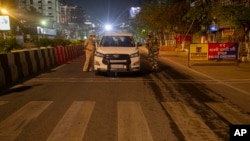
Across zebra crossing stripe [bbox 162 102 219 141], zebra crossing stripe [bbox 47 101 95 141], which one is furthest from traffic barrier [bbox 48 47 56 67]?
zebra crossing stripe [bbox 162 102 219 141]

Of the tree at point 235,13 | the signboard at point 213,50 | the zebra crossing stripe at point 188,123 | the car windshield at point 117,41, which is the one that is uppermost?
the tree at point 235,13

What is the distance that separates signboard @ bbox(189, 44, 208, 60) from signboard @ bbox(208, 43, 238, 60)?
0.23 meters

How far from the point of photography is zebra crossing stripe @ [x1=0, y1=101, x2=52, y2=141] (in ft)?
20.6

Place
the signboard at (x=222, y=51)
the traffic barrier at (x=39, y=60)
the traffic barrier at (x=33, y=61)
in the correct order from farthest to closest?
the signboard at (x=222, y=51), the traffic barrier at (x=39, y=60), the traffic barrier at (x=33, y=61)

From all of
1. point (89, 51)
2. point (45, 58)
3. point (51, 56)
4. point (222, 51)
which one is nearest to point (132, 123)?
point (89, 51)

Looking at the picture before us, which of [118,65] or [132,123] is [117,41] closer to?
[118,65]

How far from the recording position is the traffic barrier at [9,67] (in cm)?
1215

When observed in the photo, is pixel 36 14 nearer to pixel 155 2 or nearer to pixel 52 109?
pixel 155 2

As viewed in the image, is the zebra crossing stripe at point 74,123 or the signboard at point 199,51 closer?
the zebra crossing stripe at point 74,123

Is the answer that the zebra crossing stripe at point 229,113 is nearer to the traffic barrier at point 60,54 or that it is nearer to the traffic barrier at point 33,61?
the traffic barrier at point 33,61

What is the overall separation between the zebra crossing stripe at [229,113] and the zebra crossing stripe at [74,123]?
290 cm

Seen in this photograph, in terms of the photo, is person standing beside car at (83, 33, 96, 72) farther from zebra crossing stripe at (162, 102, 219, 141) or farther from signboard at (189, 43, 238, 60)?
zebra crossing stripe at (162, 102, 219, 141)

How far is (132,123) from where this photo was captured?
23.2ft

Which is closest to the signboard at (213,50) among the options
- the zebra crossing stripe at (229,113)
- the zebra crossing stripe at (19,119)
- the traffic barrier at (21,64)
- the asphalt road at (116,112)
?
the asphalt road at (116,112)
